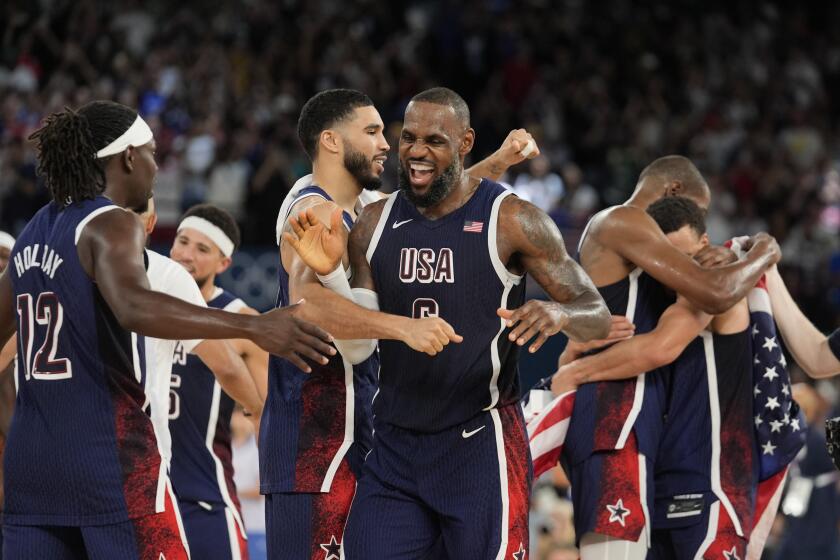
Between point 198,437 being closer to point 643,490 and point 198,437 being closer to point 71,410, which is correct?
point 71,410

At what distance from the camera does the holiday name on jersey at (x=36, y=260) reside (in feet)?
16.4

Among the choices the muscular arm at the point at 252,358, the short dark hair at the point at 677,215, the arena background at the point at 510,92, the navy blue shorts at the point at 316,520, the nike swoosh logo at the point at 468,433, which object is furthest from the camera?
the arena background at the point at 510,92

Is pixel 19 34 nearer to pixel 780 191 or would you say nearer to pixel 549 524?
pixel 549 524

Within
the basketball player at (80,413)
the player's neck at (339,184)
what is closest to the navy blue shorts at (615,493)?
A: the player's neck at (339,184)

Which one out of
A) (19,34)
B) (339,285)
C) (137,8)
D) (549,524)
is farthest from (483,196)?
(137,8)

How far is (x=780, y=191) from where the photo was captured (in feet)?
61.7

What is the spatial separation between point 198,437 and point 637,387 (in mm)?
2334

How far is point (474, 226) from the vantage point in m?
5.53

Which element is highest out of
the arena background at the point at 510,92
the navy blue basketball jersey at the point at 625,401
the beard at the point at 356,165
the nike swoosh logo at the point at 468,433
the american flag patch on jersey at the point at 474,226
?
the arena background at the point at 510,92

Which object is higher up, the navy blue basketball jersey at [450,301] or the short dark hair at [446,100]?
the short dark hair at [446,100]

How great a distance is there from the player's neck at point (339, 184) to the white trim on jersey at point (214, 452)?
1.36m

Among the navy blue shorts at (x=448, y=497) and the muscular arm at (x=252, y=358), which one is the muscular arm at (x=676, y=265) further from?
the muscular arm at (x=252, y=358)

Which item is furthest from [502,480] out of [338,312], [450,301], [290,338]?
[290,338]

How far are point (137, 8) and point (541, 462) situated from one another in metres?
12.9
